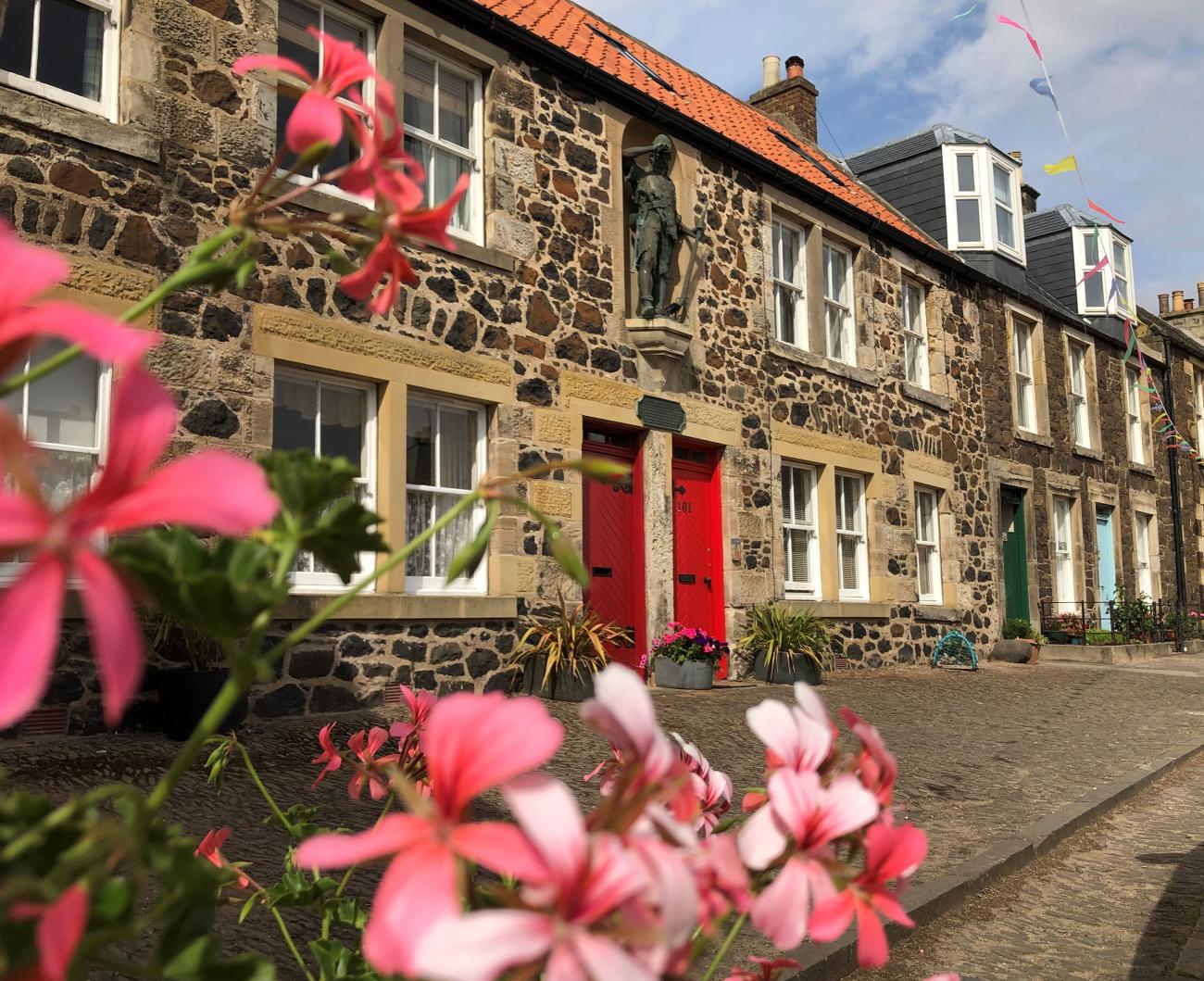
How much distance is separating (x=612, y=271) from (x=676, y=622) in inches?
137

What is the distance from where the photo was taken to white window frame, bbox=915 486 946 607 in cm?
1471

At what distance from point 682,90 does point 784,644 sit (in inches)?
283

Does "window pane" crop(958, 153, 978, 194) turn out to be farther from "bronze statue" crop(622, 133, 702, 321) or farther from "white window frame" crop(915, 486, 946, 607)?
"bronze statue" crop(622, 133, 702, 321)

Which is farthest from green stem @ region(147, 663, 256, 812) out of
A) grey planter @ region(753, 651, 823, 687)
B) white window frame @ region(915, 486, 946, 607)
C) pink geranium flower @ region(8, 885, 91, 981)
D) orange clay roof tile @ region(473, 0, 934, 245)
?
white window frame @ region(915, 486, 946, 607)

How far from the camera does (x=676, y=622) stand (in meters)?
10.4

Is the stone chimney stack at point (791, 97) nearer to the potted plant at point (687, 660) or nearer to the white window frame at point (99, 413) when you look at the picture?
the potted plant at point (687, 660)

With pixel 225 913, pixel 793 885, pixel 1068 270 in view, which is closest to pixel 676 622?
pixel 225 913

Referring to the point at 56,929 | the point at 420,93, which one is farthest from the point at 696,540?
the point at 56,929

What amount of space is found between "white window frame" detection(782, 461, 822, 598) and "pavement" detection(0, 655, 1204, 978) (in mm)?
1147

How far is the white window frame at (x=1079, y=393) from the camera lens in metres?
19.0

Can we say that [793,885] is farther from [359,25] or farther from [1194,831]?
[359,25]

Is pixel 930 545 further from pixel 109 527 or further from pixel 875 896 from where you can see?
pixel 109 527

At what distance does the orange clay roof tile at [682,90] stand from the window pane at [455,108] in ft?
2.19

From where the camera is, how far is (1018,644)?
595 inches
